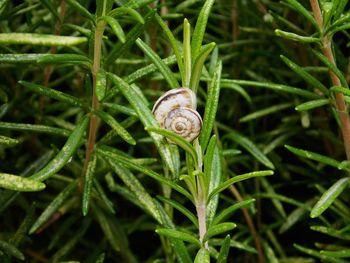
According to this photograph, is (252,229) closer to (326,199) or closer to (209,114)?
(326,199)

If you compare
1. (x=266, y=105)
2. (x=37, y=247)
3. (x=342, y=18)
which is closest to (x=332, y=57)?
(x=342, y=18)

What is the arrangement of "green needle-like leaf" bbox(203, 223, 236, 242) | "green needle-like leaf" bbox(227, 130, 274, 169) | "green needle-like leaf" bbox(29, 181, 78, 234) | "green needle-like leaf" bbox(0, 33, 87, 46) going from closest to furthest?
1. "green needle-like leaf" bbox(0, 33, 87, 46)
2. "green needle-like leaf" bbox(203, 223, 236, 242)
3. "green needle-like leaf" bbox(29, 181, 78, 234)
4. "green needle-like leaf" bbox(227, 130, 274, 169)

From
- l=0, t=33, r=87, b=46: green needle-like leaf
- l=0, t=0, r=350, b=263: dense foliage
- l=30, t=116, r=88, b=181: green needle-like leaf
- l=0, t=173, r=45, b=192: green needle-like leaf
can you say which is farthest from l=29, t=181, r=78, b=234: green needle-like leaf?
l=0, t=33, r=87, b=46: green needle-like leaf

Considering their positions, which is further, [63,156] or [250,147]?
[250,147]

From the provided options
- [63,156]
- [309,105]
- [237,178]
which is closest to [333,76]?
[309,105]

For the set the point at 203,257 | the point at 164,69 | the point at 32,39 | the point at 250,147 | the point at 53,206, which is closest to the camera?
the point at 32,39

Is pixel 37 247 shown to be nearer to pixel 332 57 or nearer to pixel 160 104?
pixel 160 104

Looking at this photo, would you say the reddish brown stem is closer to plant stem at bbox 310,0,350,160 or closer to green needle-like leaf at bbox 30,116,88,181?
plant stem at bbox 310,0,350,160
